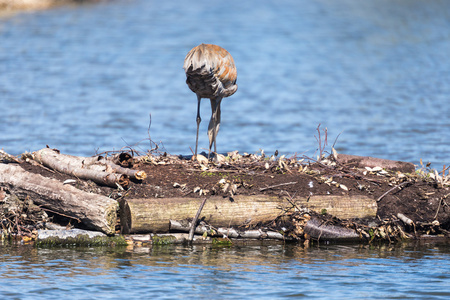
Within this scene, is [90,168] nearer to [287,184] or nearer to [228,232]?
Answer: [228,232]

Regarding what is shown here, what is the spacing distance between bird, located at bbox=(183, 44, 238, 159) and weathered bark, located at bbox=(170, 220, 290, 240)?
6.65 ft

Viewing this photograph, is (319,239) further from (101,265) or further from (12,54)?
(12,54)

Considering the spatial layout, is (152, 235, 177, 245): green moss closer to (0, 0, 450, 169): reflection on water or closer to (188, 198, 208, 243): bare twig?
(188, 198, 208, 243): bare twig

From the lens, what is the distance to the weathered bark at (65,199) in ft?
32.6

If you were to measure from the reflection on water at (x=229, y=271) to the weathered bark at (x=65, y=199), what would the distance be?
44 centimetres

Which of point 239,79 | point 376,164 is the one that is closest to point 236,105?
point 239,79

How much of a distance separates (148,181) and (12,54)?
2932 cm

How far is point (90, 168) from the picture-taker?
10844mm

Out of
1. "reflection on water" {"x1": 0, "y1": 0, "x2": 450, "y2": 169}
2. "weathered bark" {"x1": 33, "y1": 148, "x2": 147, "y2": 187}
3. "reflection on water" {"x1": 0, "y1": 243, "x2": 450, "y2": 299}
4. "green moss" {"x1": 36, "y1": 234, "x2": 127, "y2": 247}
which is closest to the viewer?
"reflection on water" {"x1": 0, "y1": 243, "x2": 450, "y2": 299}

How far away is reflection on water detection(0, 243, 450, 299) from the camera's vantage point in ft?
27.2

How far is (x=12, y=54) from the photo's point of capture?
37656 millimetres

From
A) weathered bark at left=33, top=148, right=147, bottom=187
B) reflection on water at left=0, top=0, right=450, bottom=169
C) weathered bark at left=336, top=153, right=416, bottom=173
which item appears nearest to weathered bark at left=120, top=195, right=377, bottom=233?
weathered bark at left=33, top=148, right=147, bottom=187

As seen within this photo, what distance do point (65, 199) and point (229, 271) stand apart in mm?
2725

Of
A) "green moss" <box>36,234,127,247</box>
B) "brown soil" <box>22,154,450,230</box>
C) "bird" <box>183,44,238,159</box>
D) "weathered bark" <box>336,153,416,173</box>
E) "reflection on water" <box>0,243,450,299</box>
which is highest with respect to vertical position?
"bird" <box>183,44,238,159</box>
